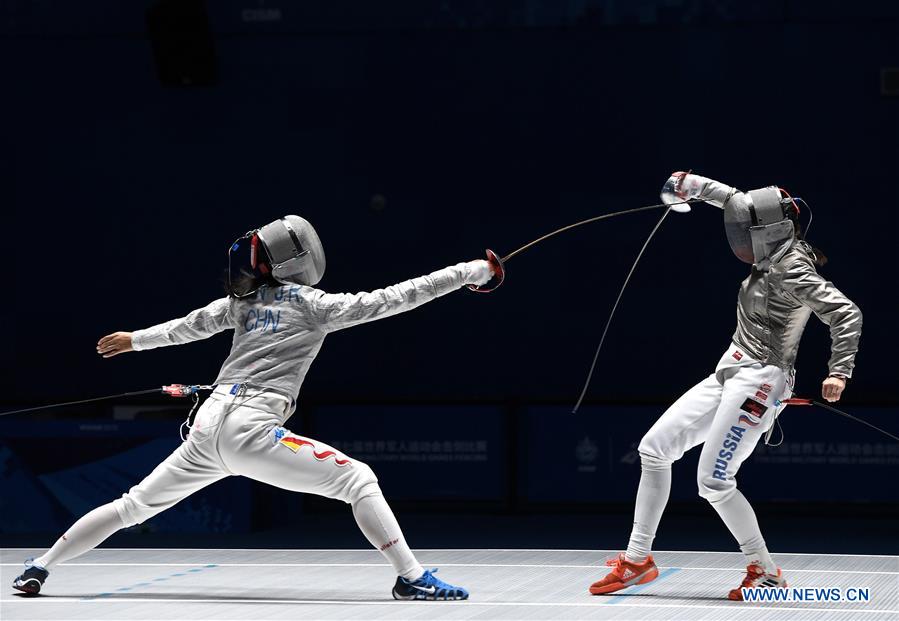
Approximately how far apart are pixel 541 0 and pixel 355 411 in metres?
2.80

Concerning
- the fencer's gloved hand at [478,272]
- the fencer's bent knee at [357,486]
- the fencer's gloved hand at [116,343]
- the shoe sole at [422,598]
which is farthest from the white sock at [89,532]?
the fencer's gloved hand at [478,272]

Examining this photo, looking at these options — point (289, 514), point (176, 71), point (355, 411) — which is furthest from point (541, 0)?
point (289, 514)

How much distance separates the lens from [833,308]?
3.60 m

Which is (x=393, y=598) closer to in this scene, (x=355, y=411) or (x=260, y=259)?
(x=260, y=259)

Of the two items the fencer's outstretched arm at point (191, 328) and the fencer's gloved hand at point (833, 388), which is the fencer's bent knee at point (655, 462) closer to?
the fencer's gloved hand at point (833, 388)

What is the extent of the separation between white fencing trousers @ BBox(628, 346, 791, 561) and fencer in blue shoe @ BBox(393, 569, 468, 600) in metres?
0.67

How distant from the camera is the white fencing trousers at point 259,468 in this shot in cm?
362

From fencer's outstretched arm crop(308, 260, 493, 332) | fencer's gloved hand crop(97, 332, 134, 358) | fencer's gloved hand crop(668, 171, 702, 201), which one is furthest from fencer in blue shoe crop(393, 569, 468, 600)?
fencer's gloved hand crop(668, 171, 702, 201)

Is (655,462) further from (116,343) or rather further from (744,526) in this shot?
(116,343)

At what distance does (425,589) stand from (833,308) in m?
1.49

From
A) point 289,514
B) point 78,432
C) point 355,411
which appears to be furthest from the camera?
point 355,411

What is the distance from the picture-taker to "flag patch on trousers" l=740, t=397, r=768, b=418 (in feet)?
12.2

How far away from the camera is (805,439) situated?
682 cm

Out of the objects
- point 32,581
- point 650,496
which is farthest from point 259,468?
point 650,496
